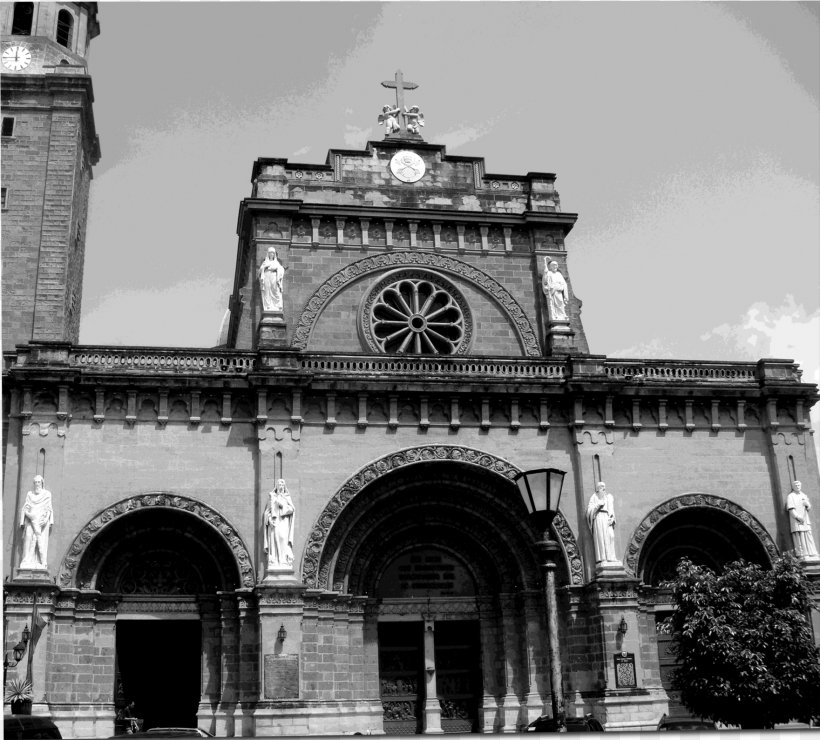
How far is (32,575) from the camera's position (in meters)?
25.7

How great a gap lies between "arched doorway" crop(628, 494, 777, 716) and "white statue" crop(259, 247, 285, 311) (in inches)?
521

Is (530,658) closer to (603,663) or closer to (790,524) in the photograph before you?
(603,663)

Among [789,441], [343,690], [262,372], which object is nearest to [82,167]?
[262,372]

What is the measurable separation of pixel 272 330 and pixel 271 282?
1599 millimetres

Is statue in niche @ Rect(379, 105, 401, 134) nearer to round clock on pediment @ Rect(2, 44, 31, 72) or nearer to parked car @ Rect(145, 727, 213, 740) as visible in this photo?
round clock on pediment @ Rect(2, 44, 31, 72)

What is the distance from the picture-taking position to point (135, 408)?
1110 inches

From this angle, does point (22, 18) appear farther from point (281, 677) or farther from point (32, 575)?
point (281, 677)

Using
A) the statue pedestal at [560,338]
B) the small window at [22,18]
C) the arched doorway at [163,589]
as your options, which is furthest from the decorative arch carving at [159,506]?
the small window at [22,18]

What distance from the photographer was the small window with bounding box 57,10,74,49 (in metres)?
38.5

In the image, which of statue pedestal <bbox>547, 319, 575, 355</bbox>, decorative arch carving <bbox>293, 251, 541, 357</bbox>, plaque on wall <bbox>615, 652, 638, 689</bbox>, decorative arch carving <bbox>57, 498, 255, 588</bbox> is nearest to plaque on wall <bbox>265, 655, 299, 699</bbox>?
decorative arch carving <bbox>57, 498, 255, 588</bbox>

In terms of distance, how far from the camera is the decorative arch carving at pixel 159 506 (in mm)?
26625

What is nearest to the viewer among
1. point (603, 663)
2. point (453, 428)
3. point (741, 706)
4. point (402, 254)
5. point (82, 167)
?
point (741, 706)

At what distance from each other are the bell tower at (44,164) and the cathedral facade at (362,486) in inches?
6.3

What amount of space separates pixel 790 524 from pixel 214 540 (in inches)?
679
